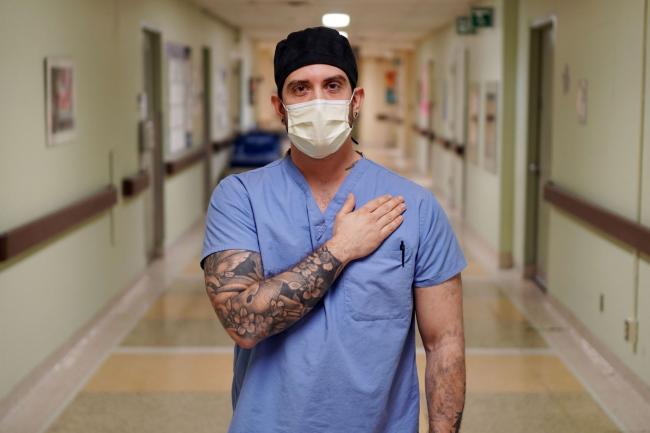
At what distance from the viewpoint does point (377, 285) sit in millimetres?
1729

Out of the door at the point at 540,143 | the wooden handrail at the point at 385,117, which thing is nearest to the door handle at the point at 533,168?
the door at the point at 540,143

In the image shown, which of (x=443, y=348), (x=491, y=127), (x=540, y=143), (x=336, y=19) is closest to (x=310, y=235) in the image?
(x=443, y=348)

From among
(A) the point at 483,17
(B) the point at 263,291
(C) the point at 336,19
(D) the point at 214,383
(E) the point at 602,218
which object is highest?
(C) the point at 336,19

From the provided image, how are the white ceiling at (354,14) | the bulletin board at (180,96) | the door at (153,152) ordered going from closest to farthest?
1. the door at (153,152)
2. the bulletin board at (180,96)
3. the white ceiling at (354,14)

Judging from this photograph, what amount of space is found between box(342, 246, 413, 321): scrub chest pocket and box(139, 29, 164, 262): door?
6267 mm

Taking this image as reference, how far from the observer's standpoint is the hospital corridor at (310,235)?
1744 millimetres

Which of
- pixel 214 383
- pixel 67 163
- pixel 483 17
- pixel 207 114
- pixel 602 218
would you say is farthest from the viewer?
pixel 207 114

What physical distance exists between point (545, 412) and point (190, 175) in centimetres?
638

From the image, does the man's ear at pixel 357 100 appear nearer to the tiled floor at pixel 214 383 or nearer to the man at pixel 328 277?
the man at pixel 328 277

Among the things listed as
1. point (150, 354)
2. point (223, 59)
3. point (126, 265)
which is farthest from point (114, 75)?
point (223, 59)

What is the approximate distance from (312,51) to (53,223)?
3.36m

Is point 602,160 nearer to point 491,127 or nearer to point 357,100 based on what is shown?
point 491,127

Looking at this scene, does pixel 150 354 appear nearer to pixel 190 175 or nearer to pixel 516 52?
pixel 516 52

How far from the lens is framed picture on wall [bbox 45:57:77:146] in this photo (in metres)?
4.88
